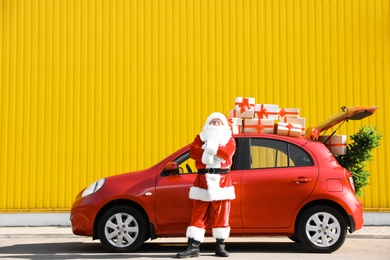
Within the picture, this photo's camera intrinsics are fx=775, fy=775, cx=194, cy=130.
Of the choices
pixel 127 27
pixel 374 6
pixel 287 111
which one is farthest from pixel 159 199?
pixel 374 6

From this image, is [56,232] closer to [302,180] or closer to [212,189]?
[212,189]

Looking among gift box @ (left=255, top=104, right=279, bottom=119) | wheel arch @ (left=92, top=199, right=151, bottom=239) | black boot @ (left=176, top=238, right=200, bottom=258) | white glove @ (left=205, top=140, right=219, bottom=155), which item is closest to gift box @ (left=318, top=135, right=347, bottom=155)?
gift box @ (left=255, top=104, right=279, bottom=119)

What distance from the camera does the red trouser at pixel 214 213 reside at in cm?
989

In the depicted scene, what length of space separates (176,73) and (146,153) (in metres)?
1.67

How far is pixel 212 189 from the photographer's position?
389 inches

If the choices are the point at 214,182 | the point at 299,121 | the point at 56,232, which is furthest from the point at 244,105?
the point at 56,232

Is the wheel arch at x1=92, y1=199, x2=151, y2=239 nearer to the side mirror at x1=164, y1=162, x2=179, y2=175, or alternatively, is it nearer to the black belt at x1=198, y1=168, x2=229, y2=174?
the side mirror at x1=164, y1=162, x2=179, y2=175

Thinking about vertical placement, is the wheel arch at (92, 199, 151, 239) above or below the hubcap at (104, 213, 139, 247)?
above

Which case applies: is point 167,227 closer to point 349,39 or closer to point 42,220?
point 42,220

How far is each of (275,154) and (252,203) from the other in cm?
78

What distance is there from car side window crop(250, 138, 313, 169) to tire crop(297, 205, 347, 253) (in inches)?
27.2

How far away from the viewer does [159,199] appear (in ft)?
33.9

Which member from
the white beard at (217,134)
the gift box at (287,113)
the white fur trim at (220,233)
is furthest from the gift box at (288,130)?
the white fur trim at (220,233)

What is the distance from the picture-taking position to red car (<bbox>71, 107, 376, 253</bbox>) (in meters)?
10.3
